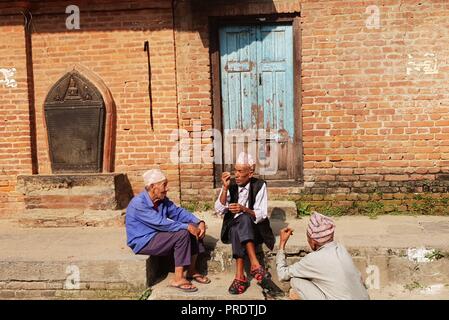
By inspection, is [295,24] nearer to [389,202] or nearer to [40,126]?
[389,202]

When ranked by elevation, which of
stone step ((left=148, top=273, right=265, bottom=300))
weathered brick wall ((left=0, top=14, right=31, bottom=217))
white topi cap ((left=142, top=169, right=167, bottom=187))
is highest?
weathered brick wall ((left=0, top=14, right=31, bottom=217))

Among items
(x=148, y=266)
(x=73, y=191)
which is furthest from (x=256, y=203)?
(x=73, y=191)

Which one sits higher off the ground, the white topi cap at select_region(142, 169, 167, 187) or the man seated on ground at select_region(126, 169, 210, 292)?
the white topi cap at select_region(142, 169, 167, 187)

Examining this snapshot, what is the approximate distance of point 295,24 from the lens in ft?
21.5

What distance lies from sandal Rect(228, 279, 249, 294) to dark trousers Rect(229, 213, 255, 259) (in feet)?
0.82

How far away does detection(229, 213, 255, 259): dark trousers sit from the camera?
181 inches

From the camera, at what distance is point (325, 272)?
3.26 m

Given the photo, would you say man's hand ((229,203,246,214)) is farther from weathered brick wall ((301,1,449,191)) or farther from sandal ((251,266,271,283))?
weathered brick wall ((301,1,449,191))

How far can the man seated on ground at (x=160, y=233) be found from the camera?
4625mm

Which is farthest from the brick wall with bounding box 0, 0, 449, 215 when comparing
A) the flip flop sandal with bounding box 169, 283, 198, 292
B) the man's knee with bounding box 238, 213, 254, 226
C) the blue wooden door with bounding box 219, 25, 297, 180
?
the flip flop sandal with bounding box 169, 283, 198, 292

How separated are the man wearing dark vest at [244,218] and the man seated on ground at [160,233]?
34 centimetres

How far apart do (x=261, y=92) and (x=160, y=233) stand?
9.72 ft

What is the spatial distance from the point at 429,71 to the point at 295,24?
1985 millimetres

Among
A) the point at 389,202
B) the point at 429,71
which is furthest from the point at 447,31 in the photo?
the point at 389,202
